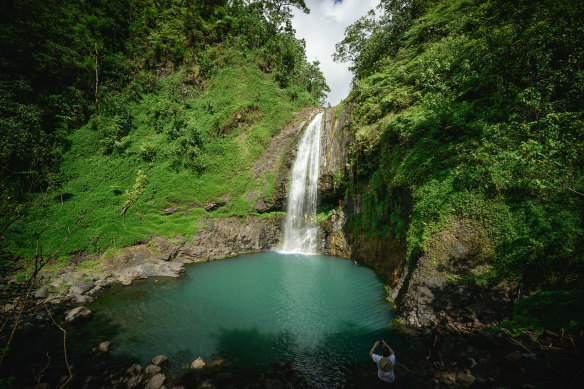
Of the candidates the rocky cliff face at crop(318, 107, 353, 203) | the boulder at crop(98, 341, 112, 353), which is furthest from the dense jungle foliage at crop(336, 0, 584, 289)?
the boulder at crop(98, 341, 112, 353)

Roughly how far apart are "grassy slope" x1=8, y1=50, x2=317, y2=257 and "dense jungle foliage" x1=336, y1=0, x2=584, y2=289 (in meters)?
11.6

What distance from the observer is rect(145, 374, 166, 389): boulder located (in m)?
5.10

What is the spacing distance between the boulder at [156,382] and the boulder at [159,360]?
0.61 metres

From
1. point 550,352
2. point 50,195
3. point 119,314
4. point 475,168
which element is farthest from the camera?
point 50,195

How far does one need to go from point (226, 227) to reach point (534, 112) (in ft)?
53.1

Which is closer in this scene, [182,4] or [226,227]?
[226,227]

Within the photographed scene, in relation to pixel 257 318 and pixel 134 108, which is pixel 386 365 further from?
pixel 134 108

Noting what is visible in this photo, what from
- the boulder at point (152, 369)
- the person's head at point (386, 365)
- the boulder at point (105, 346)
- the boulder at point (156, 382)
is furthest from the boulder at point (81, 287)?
the person's head at point (386, 365)

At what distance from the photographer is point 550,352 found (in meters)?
3.23

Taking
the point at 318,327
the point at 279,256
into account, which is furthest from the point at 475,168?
the point at 279,256

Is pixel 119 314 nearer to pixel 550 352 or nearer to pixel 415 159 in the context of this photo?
pixel 550 352

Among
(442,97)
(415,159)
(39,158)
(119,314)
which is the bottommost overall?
(119,314)

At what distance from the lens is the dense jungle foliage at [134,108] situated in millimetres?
13969

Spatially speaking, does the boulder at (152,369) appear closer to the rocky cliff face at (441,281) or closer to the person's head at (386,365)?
the person's head at (386,365)
